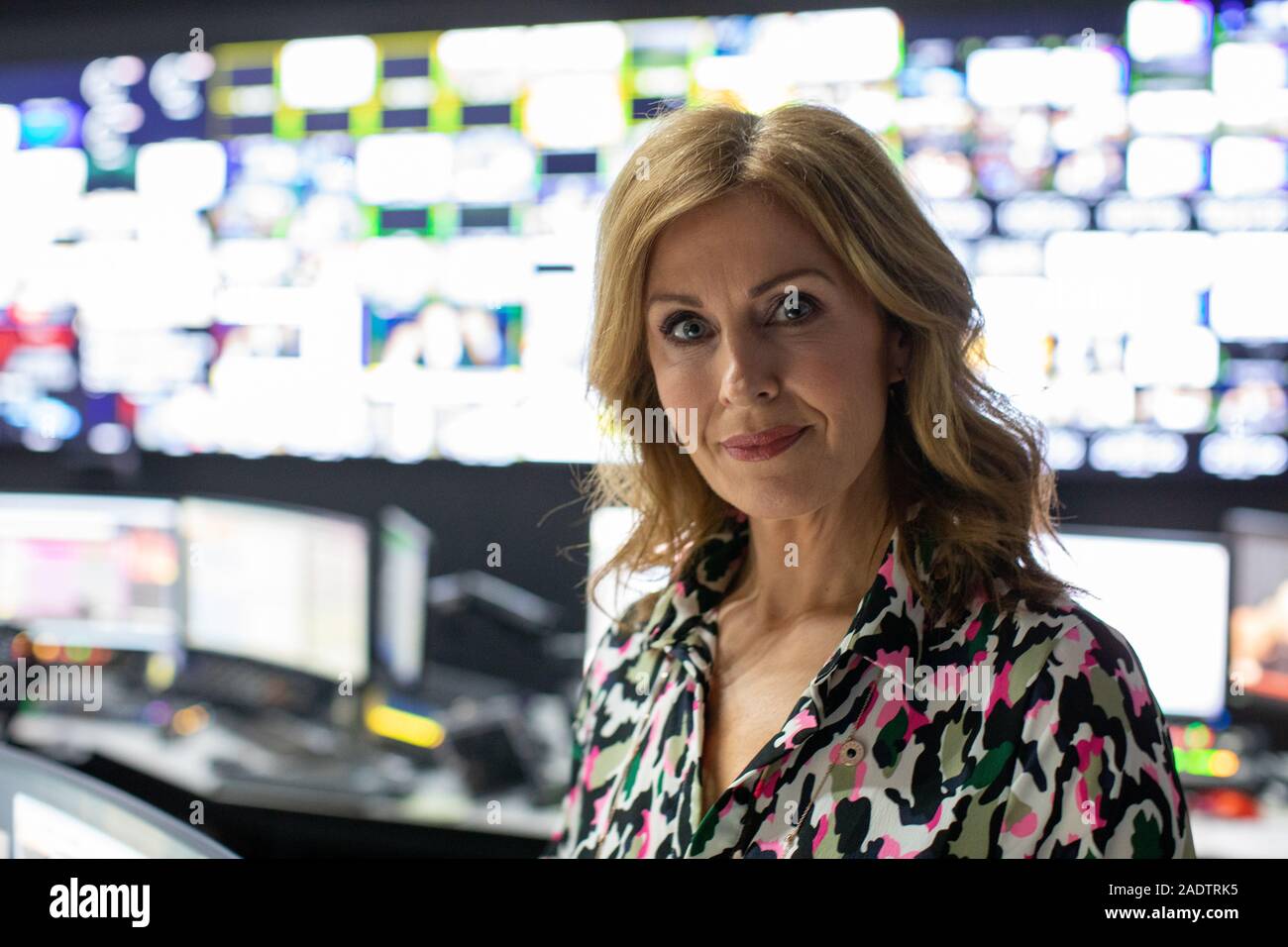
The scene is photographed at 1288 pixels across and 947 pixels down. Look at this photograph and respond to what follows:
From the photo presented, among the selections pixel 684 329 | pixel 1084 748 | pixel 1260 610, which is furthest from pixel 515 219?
pixel 1084 748

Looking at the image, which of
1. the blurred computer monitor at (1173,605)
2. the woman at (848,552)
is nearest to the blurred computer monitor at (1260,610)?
the blurred computer monitor at (1173,605)

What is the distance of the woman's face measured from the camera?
3.05ft

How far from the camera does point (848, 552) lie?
3.37 feet

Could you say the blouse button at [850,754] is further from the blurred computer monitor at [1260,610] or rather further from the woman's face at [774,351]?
the blurred computer monitor at [1260,610]

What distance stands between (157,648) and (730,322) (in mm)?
2388

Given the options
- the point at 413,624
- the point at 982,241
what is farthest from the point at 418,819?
the point at 982,241

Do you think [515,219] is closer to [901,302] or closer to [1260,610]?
[1260,610]

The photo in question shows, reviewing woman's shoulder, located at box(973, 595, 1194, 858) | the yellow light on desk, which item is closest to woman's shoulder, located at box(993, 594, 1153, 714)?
woman's shoulder, located at box(973, 595, 1194, 858)

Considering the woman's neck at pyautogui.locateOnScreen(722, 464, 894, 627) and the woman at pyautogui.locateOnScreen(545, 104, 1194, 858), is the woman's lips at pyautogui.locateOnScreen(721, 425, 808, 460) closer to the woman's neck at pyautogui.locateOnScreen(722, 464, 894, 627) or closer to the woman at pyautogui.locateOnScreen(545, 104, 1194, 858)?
the woman at pyautogui.locateOnScreen(545, 104, 1194, 858)

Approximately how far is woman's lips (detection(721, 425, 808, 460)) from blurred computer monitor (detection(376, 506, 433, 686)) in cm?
171

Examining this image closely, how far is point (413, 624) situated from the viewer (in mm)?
2564

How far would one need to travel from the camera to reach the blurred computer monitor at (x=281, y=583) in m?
2.50

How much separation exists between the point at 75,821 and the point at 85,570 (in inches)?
92.6
